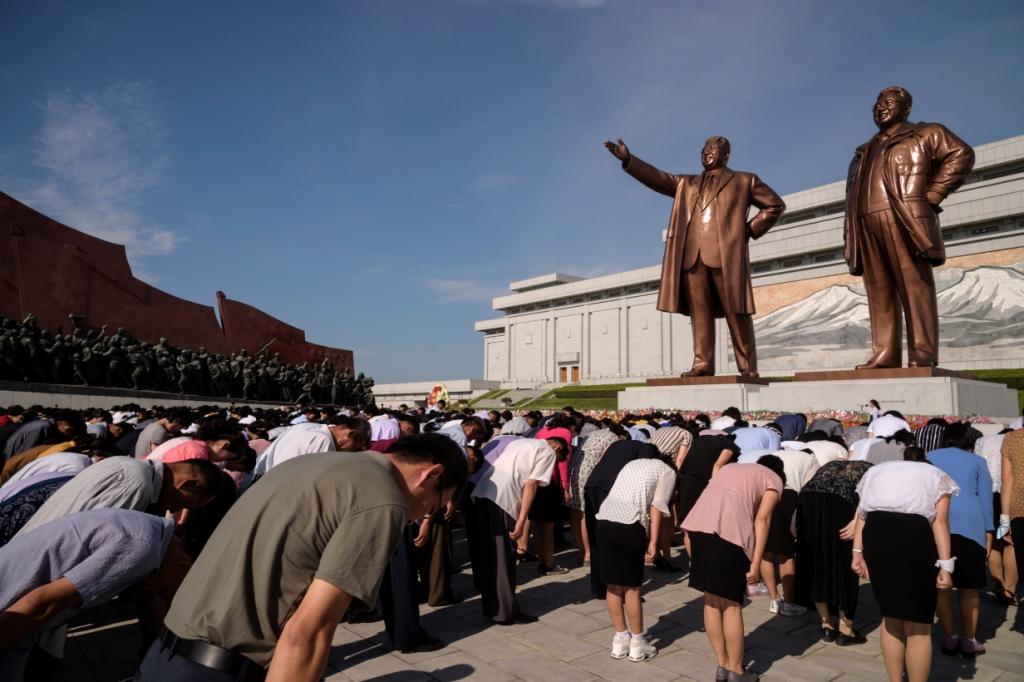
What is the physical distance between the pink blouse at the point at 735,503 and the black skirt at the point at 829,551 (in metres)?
0.83

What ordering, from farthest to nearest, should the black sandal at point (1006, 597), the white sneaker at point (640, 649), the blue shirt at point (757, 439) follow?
the blue shirt at point (757, 439), the black sandal at point (1006, 597), the white sneaker at point (640, 649)

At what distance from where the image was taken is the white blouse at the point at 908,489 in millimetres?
3428

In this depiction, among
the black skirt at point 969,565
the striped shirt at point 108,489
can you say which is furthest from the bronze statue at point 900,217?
the striped shirt at point 108,489

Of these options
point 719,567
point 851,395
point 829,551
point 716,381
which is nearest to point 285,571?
point 719,567

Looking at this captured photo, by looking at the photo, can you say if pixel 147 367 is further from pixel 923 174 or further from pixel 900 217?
pixel 923 174

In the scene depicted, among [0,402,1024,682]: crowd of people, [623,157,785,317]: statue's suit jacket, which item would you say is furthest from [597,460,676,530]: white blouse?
[623,157,785,317]: statue's suit jacket

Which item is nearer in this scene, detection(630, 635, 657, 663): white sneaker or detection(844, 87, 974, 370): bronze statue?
detection(630, 635, 657, 663): white sneaker

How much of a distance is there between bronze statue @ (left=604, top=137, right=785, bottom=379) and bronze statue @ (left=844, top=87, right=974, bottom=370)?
152 centimetres

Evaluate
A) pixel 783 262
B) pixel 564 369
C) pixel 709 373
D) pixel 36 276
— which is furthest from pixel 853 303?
pixel 36 276

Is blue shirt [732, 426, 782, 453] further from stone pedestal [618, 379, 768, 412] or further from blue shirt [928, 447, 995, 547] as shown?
stone pedestal [618, 379, 768, 412]

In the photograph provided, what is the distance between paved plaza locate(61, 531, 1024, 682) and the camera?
148 inches

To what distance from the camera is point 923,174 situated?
10977mm

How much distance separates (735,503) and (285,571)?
273cm

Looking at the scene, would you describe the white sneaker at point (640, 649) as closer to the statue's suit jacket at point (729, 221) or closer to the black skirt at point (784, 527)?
the black skirt at point (784, 527)
